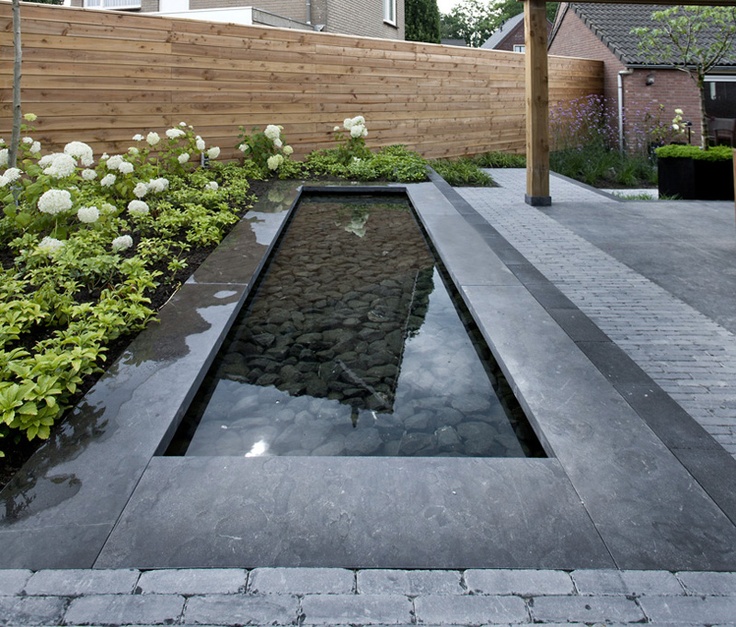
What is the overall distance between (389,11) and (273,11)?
543 centimetres

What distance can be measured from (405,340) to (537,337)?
76 cm

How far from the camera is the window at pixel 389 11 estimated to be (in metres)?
18.2

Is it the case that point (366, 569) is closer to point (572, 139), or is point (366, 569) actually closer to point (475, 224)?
point (475, 224)

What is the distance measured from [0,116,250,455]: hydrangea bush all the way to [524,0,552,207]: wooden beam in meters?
3.55

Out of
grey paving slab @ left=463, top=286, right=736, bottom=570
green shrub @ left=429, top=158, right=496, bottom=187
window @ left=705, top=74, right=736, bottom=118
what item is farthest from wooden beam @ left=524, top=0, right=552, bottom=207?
window @ left=705, top=74, right=736, bottom=118

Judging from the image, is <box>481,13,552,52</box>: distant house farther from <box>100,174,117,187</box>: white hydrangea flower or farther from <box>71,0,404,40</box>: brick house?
<box>100,174,117,187</box>: white hydrangea flower

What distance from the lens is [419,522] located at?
180 centimetres

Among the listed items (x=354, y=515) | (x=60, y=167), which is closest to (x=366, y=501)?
(x=354, y=515)

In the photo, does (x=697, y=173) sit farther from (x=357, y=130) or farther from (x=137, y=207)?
(x=137, y=207)

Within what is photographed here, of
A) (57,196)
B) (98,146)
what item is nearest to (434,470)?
(57,196)

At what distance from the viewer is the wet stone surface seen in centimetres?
251

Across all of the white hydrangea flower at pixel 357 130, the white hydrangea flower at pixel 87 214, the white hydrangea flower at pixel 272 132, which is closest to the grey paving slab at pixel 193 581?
the white hydrangea flower at pixel 87 214

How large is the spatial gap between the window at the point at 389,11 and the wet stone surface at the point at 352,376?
1557 cm

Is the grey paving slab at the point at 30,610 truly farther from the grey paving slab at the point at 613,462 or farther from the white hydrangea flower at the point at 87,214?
the white hydrangea flower at the point at 87,214
